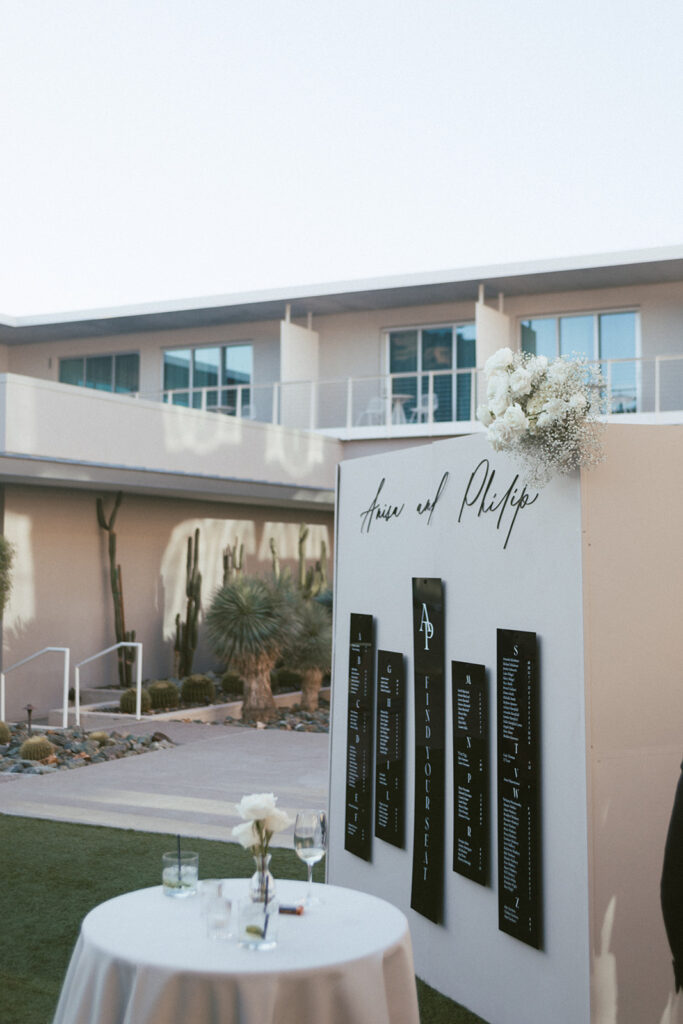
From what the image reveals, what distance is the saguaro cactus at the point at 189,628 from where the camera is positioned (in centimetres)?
1653

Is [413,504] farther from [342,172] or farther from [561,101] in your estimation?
[342,172]

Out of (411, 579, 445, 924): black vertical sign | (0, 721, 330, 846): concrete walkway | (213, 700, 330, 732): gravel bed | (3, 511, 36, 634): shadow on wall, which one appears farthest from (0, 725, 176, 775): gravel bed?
(411, 579, 445, 924): black vertical sign

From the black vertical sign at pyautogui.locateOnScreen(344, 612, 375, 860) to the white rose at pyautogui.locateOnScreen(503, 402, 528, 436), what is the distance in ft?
6.51

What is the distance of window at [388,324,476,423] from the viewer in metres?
19.3

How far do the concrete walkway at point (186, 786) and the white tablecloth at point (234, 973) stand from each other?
4.03 m

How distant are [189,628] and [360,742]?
11231 millimetres

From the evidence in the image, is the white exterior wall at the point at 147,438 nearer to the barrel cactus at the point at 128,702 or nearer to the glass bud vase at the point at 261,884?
the barrel cactus at the point at 128,702

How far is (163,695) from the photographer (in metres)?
14.3

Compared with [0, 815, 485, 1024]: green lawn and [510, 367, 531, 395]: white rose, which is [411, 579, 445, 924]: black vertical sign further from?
[510, 367, 531, 395]: white rose

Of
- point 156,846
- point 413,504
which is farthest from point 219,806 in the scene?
point 413,504

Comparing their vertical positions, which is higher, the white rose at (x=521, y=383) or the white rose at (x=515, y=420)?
the white rose at (x=521, y=383)

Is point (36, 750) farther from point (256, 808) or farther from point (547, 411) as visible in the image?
point (547, 411)

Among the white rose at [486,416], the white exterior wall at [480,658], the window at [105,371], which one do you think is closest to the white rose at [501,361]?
the white rose at [486,416]

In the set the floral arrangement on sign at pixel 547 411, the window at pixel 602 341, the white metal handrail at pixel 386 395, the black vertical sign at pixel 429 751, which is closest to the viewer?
the floral arrangement on sign at pixel 547 411
